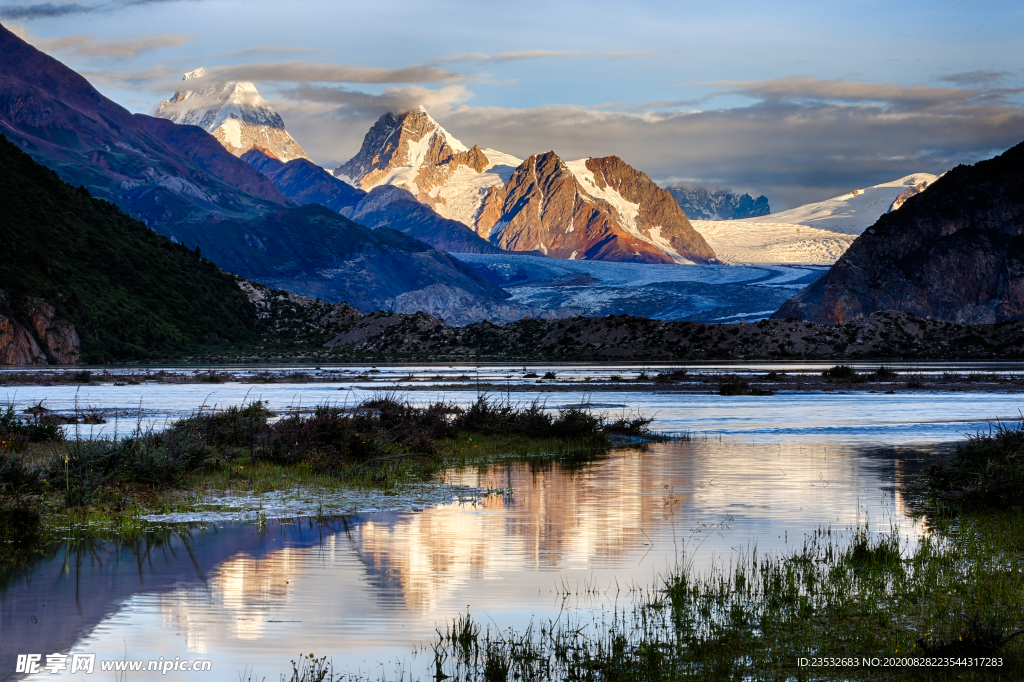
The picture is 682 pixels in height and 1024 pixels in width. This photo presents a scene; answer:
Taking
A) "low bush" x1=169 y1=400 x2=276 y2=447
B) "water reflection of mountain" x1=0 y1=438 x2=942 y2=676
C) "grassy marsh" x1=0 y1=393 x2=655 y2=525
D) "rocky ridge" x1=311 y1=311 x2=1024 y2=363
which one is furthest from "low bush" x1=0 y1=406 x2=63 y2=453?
"rocky ridge" x1=311 y1=311 x2=1024 y2=363

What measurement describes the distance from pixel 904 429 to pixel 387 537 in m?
23.6

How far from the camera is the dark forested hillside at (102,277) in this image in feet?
316

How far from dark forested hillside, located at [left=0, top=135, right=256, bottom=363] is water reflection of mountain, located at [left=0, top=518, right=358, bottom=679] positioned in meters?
83.2

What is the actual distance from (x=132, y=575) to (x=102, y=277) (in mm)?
104126

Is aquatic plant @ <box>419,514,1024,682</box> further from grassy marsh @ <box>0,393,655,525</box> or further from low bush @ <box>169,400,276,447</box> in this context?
low bush @ <box>169,400,276,447</box>

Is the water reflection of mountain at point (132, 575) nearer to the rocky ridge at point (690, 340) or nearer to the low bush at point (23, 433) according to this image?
the low bush at point (23, 433)

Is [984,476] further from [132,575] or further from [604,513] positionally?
[132,575]

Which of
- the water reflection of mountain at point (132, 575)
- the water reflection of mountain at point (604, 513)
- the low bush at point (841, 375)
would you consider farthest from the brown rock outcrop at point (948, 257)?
the water reflection of mountain at point (132, 575)

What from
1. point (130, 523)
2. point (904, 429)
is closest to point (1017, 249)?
point (904, 429)

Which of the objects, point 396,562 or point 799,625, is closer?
point 799,625

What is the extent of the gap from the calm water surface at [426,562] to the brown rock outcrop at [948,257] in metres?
127

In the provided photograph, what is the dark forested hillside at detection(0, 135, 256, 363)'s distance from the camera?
3792 inches

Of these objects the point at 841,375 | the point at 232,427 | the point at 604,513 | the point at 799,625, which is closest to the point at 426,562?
the point at 604,513

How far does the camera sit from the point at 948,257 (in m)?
150
